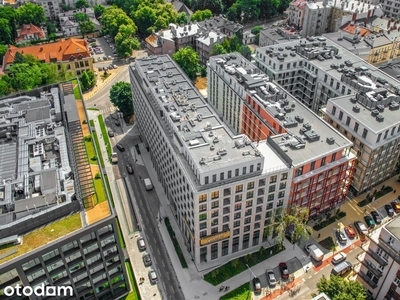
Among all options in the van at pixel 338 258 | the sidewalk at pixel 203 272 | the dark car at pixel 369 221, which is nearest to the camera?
the sidewalk at pixel 203 272

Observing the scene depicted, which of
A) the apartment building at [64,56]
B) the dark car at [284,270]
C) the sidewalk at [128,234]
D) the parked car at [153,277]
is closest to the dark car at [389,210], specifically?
the dark car at [284,270]

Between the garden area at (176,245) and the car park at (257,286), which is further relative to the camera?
the garden area at (176,245)

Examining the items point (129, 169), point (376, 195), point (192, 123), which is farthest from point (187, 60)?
point (376, 195)

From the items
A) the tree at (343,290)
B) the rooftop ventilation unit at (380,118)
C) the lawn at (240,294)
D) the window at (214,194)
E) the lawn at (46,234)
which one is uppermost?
the lawn at (46,234)

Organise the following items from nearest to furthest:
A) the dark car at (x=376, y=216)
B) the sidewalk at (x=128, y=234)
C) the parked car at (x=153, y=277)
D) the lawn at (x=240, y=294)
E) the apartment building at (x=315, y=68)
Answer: the lawn at (x=240, y=294)
the sidewalk at (x=128, y=234)
the parked car at (x=153, y=277)
the dark car at (x=376, y=216)
the apartment building at (x=315, y=68)

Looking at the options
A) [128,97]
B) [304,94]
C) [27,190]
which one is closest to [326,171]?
[304,94]

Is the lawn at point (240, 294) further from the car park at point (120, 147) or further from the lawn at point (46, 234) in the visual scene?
the car park at point (120, 147)

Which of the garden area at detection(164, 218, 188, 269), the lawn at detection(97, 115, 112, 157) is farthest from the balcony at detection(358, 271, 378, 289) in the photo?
the lawn at detection(97, 115, 112, 157)

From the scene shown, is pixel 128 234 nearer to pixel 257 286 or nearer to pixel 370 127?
pixel 257 286
